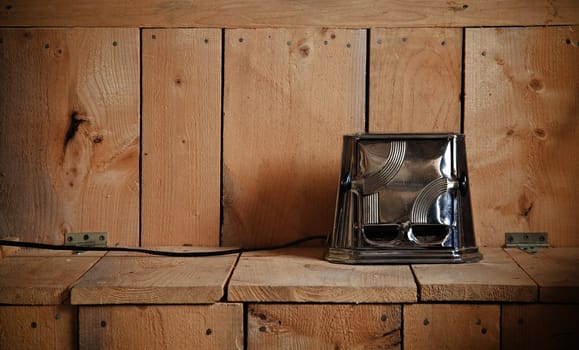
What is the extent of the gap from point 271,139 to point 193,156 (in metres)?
0.18

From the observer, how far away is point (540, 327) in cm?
115

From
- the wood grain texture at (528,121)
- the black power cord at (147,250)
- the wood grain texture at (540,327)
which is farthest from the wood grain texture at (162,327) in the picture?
the wood grain texture at (528,121)

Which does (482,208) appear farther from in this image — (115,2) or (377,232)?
(115,2)

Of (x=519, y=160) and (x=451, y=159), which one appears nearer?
(x=451, y=159)

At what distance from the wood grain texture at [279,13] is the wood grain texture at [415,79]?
0.10ft

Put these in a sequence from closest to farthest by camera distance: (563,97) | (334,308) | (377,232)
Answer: (334,308)
(377,232)
(563,97)

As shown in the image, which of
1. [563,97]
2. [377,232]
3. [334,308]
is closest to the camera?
[334,308]

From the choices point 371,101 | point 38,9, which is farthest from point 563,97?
point 38,9

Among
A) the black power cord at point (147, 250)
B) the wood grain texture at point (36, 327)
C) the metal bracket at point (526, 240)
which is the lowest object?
the wood grain texture at point (36, 327)

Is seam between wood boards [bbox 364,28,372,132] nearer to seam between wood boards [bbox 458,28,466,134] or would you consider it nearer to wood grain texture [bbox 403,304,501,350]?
seam between wood boards [bbox 458,28,466,134]

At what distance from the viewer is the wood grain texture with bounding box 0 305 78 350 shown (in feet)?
3.85

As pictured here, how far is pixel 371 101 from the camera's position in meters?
1.51

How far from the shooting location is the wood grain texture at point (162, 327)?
116cm

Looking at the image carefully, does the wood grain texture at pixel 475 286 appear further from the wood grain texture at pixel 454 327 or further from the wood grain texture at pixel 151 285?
the wood grain texture at pixel 151 285
